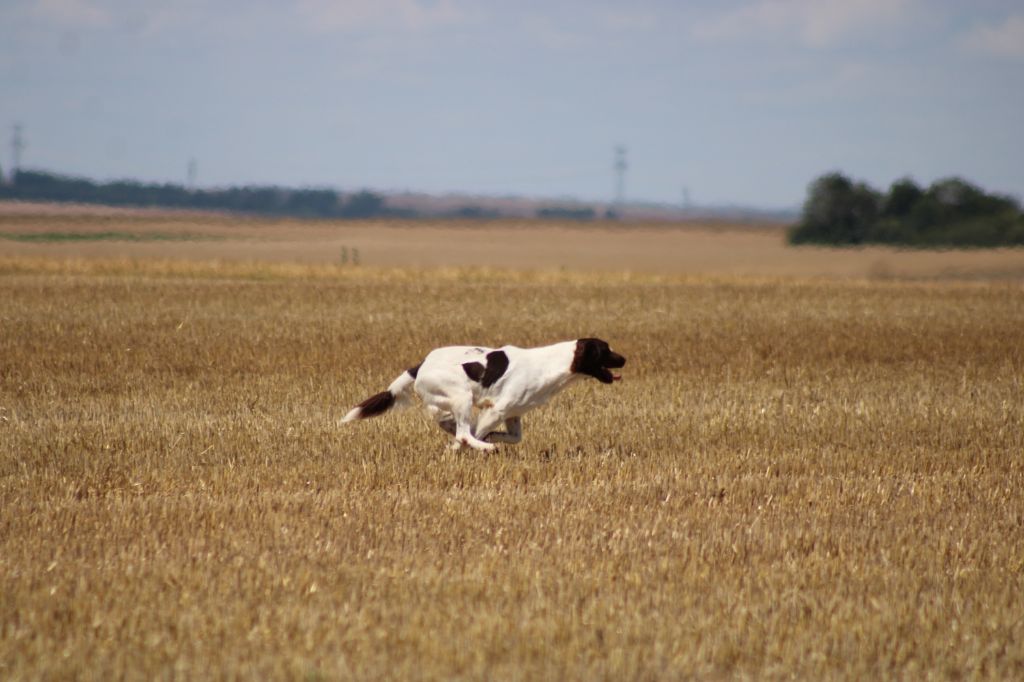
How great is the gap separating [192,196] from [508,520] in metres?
45.2

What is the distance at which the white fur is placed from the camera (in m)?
8.87

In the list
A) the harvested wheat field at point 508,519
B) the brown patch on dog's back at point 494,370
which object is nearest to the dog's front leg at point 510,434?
the harvested wheat field at point 508,519

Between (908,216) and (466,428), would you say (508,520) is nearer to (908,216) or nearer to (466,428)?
(466,428)

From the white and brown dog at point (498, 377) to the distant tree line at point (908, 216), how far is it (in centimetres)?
2906

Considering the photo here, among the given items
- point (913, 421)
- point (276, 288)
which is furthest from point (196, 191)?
point (913, 421)

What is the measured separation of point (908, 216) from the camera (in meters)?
42.9

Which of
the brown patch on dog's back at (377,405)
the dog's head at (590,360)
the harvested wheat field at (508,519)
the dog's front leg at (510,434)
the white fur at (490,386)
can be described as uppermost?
the dog's head at (590,360)

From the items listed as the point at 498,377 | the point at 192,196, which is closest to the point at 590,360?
the point at 498,377

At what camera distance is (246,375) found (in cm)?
1406

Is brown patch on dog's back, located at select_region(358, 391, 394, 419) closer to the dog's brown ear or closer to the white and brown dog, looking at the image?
the white and brown dog

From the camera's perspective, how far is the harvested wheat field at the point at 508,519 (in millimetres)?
5164

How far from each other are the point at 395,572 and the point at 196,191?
45.6 metres

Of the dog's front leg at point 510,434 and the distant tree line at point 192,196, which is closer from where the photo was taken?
the dog's front leg at point 510,434

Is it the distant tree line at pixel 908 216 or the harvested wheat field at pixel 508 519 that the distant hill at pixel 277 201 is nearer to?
the distant tree line at pixel 908 216
